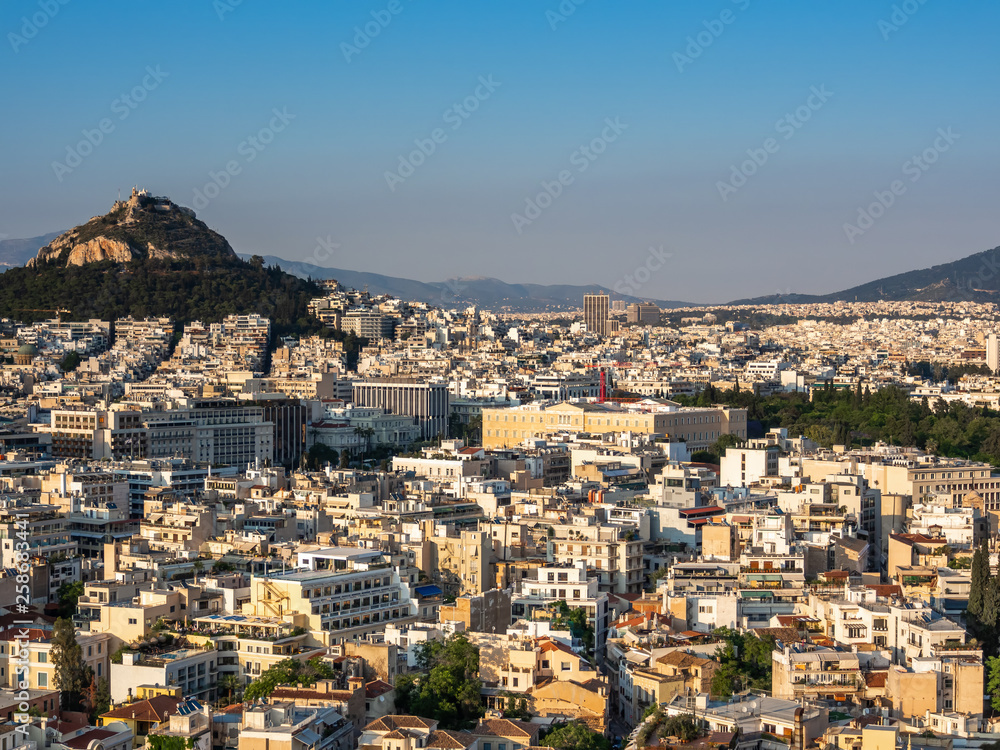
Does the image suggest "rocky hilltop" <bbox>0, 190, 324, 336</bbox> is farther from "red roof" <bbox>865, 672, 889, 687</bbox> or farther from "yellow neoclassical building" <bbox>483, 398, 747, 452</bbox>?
"red roof" <bbox>865, 672, 889, 687</bbox>

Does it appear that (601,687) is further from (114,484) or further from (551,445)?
(551,445)

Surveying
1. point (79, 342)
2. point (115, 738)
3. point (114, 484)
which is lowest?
point (115, 738)

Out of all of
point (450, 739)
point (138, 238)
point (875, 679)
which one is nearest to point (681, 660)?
point (875, 679)

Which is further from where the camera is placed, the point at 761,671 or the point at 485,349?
the point at 485,349

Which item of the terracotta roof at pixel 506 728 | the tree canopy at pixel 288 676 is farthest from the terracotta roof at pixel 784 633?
the tree canopy at pixel 288 676

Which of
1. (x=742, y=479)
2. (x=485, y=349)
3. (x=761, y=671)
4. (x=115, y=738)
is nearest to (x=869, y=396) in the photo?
(x=742, y=479)

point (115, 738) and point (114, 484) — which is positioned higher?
point (114, 484)
